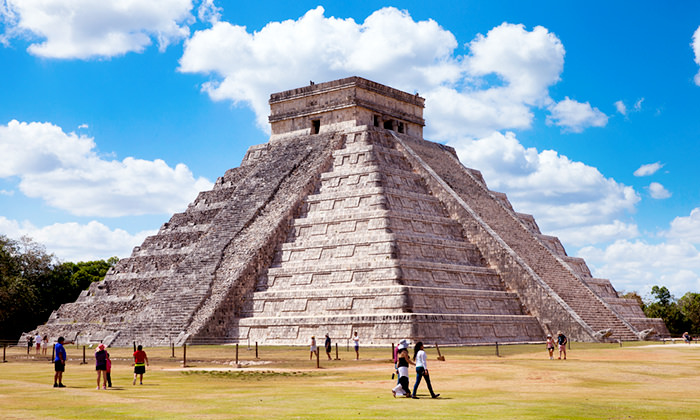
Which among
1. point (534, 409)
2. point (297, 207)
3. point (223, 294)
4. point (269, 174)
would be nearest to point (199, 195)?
point (269, 174)

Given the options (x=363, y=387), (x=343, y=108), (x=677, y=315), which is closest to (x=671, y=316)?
(x=677, y=315)

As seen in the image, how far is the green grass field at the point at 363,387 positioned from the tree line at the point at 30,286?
19302 mm

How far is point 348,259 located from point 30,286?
25574mm

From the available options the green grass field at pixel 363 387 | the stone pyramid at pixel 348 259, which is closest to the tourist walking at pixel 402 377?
the green grass field at pixel 363 387

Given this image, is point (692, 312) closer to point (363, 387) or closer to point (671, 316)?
point (671, 316)

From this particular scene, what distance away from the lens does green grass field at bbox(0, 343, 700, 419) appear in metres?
13.6

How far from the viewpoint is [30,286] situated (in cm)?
5006

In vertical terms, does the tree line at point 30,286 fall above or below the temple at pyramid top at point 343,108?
below

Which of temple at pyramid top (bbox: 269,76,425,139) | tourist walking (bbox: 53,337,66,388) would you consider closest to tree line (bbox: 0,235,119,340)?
temple at pyramid top (bbox: 269,76,425,139)

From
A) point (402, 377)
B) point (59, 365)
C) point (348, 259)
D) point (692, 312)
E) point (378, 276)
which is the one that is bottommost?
point (402, 377)

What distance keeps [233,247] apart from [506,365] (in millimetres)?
17023

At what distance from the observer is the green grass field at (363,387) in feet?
44.6

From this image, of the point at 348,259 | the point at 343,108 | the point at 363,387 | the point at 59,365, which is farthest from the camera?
the point at 343,108

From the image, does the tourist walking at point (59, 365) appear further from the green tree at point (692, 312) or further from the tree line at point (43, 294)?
the green tree at point (692, 312)
